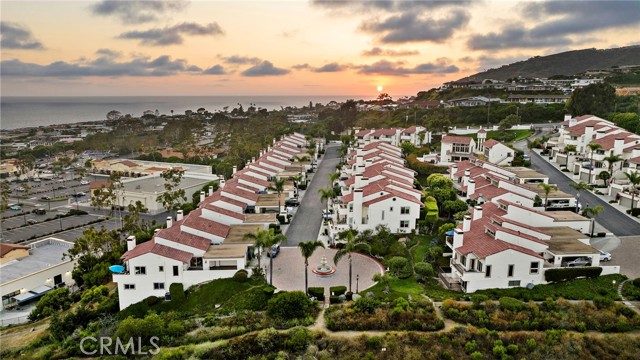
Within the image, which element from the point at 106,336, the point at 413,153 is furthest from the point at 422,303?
the point at 413,153

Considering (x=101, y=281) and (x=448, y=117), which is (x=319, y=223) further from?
(x=448, y=117)

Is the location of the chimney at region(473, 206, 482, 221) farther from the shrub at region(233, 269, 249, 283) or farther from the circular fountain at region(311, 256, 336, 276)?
the shrub at region(233, 269, 249, 283)

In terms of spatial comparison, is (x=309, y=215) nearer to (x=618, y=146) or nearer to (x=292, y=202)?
(x=292, y=202)

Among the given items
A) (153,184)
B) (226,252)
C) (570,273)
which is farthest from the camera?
(153,184)

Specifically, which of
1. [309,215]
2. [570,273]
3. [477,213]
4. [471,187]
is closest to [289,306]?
[477,213]

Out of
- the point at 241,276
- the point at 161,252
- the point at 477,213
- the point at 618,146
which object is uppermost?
the point at 618,146

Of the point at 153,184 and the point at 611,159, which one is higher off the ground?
the point at 611,159

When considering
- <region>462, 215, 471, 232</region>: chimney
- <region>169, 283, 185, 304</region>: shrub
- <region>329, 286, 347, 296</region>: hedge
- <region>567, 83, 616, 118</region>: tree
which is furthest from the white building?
<region>567, 83, 616, 118</region>: tree
